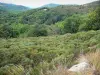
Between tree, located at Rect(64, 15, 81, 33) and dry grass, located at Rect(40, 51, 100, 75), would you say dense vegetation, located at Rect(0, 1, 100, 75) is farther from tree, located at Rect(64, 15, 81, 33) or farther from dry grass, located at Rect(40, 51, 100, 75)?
dry grass, located at Rect(40, 51, 100, 75)

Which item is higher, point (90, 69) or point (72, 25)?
point (90, 69)

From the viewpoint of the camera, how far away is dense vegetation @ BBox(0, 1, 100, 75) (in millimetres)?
5142

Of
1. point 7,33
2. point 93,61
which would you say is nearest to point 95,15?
point 7,33

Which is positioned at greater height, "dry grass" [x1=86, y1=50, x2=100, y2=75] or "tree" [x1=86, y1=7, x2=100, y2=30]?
"dry grass" [x1=86, y1=50, x2=100, y2=75]

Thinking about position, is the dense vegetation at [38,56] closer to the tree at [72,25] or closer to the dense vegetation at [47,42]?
the dense vegetation at [47,42]

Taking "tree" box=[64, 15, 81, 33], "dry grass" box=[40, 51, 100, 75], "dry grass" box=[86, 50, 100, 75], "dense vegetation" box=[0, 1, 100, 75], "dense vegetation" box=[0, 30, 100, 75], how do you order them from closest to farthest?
1. "dry grass" box=[40, 51, 100, 75]
2. "dry grass" box=[86, 50, 100, 75]
3. "dense vegetation" box=[0, 30, 100, 75]
4. "dense vegetation" box=[0, 1, 100, 75]
5. "tree" box=[64, 15, 81, 33]

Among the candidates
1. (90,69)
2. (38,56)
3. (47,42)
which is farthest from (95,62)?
(47,42)

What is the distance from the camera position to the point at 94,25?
42.1 m

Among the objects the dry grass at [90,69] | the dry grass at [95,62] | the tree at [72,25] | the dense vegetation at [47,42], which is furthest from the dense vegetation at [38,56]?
the tree at [72,25]

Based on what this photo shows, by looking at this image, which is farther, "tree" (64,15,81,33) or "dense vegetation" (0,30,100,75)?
"tree" (64,15,81,33)

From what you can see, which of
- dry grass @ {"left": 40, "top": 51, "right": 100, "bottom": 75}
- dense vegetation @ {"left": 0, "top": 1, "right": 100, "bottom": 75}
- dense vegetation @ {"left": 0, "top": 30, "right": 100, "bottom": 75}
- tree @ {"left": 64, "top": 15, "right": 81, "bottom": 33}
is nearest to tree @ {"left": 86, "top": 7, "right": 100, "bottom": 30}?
dense vegetation @ {"left": 0, "top": 1, "right": 100, "bottom": 75}

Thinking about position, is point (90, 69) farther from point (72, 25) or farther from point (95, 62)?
point (72, 25)

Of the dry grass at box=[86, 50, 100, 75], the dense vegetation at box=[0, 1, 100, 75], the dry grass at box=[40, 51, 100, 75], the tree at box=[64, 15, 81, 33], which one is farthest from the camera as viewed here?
the tree at box=[64, 15, 81, 33]

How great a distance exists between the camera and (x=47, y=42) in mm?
29109
